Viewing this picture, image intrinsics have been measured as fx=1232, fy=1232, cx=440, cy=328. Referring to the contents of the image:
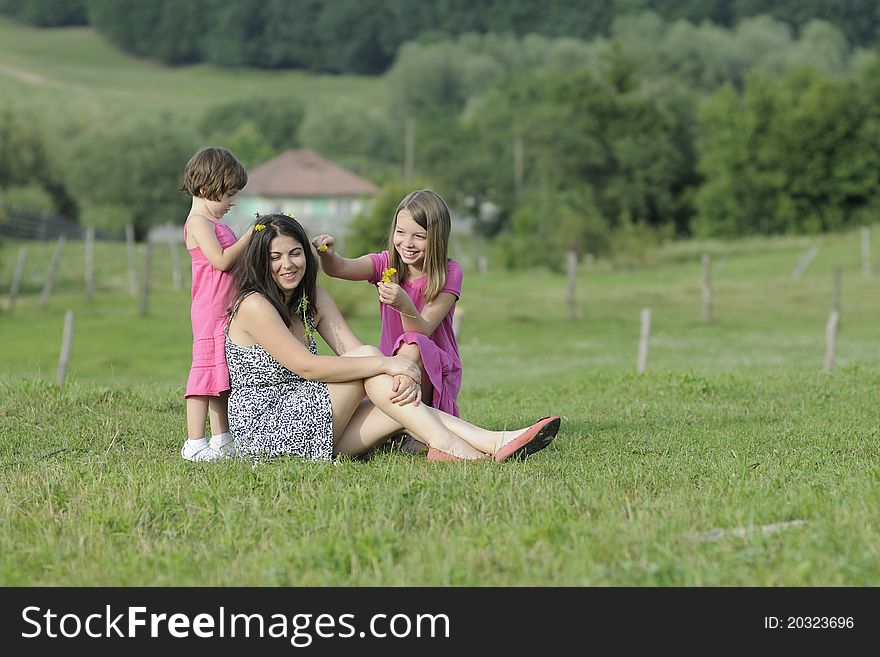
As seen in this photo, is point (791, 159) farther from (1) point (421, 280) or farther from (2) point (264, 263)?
(2) point (264, 263)

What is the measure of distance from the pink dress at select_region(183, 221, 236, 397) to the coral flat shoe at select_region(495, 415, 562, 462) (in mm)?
1741

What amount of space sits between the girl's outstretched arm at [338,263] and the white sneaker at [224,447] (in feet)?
3.94

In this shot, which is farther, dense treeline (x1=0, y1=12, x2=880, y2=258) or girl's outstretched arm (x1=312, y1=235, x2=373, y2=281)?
Answer: dense treeline (x1=0, y1=12, x2=880, y2=258)

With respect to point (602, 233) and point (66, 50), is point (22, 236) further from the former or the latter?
point (66, 50)

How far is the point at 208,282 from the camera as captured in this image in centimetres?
754

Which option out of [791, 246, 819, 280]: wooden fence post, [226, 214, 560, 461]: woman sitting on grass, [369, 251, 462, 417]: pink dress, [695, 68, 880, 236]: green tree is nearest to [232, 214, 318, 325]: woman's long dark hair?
[226, 214, 560, 461]: woman sitting on grass

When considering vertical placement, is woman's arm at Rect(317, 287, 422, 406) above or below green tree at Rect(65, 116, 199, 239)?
below

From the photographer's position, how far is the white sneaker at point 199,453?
7391mm

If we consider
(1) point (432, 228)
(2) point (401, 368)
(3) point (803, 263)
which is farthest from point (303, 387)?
(3) point (803, 263)

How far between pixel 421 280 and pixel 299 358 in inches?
42.3

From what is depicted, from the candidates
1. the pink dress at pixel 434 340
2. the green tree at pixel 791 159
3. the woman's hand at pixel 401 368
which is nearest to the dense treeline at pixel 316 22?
the green tree at pixel 791 159

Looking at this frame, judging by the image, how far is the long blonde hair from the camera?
754 centimetres

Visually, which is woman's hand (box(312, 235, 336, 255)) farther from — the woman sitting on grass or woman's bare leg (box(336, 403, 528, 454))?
woman's bare leg (box(336, 403, 528, 454))
